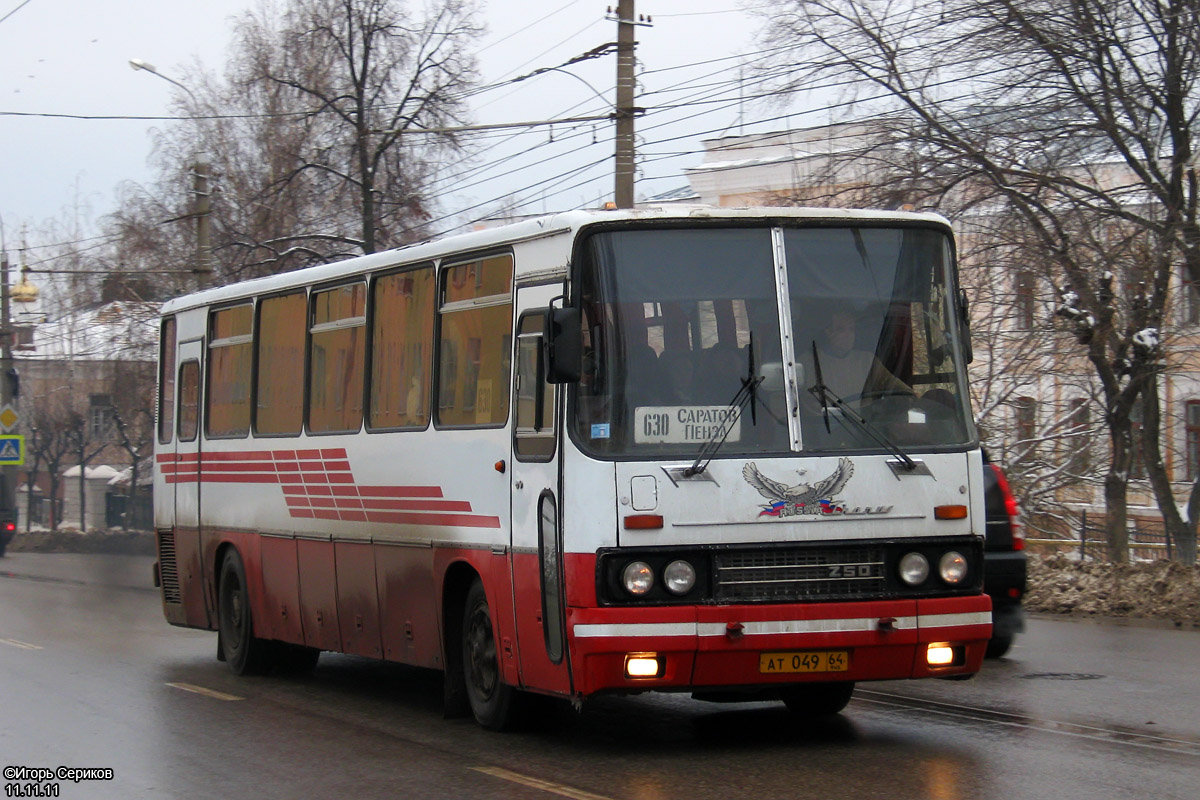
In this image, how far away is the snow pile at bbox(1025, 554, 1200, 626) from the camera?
17.4 m

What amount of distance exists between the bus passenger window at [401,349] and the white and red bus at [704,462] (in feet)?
1.15

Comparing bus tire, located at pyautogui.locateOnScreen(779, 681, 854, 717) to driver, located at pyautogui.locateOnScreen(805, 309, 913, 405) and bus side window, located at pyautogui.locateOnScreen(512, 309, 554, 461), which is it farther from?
bus side window, located at pyautogui.locateOnScreen(512, 309, 554, 461)

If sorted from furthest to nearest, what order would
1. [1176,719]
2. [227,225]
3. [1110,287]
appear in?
1. [227,225]
2. [1110,287]
3. [1176,719]

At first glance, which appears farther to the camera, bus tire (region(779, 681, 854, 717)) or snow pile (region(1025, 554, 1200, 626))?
snow pile (region(1025, 554, 1200, 626))

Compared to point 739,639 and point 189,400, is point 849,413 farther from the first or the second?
point 189,400

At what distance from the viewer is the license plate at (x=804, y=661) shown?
8711mm

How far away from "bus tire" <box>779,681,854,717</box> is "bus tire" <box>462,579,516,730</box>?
170 cm

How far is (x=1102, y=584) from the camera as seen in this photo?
62.1 ft

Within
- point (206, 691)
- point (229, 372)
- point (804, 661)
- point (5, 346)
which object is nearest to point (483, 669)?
point (804, 661)

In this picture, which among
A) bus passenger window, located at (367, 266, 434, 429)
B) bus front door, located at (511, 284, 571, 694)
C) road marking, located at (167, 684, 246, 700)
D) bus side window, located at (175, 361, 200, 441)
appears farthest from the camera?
bus side window, located at (175, 361, 200, 441)

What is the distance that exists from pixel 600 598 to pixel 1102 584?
1179 centimetres

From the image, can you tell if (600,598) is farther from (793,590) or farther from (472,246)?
(472,246)

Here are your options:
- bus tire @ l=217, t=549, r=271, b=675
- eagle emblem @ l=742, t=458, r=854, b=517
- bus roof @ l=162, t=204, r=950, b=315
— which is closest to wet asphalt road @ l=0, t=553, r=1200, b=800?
bus tire @ l=217, t=549, r=271, b=675

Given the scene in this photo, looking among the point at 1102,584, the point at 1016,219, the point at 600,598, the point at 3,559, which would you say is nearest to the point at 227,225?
the point at 3,559
